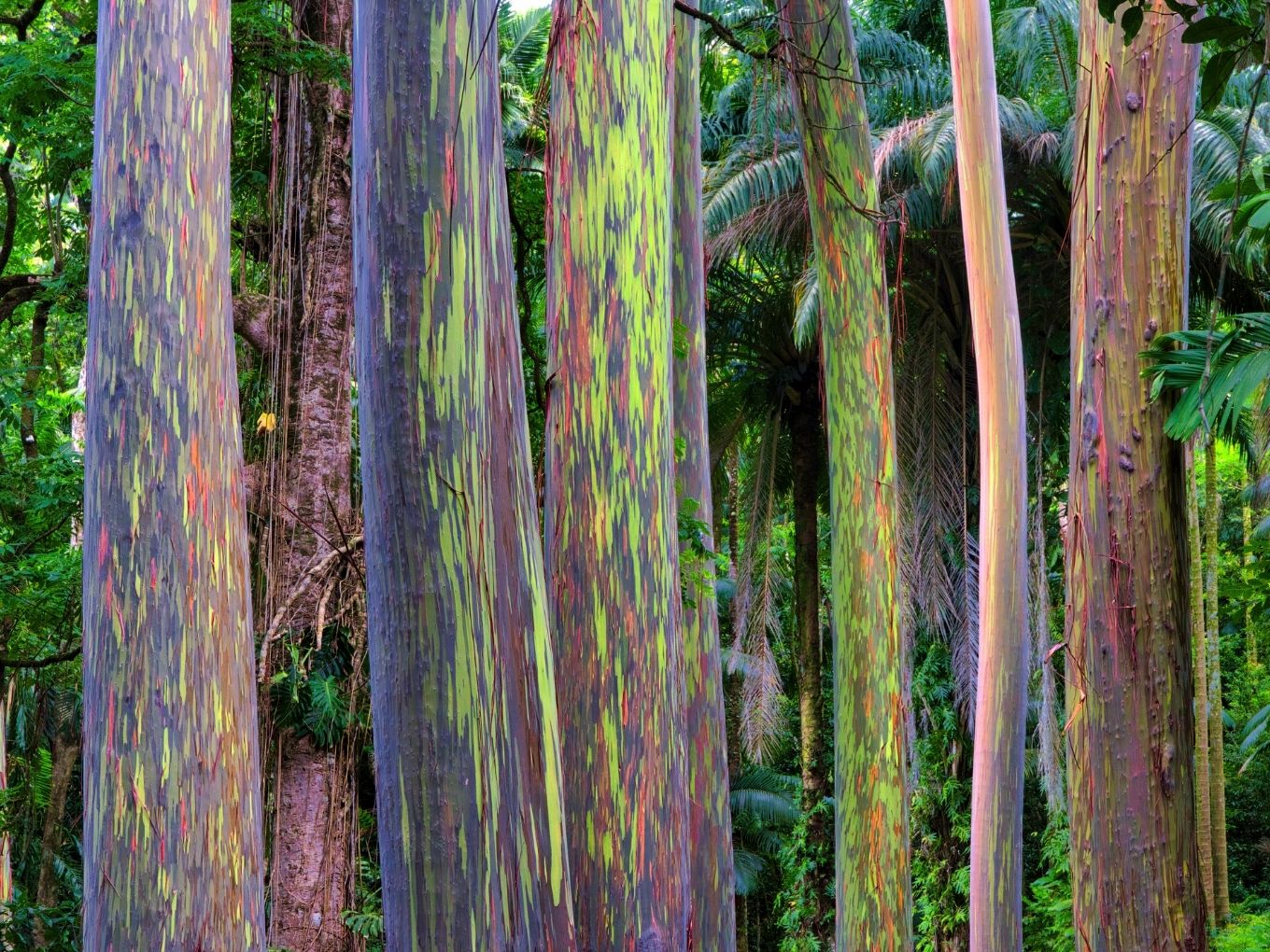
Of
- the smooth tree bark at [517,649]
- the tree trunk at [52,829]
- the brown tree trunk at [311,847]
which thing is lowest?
the tree trunk at [52,829]

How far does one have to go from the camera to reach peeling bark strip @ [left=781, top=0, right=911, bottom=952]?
17.2 ft

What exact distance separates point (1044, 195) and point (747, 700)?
281 inches

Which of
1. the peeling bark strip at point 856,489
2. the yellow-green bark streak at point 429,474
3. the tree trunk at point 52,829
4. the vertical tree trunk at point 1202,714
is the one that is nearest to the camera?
the yellow-green bark streak at point 429,474

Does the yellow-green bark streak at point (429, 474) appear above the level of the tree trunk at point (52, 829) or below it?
above

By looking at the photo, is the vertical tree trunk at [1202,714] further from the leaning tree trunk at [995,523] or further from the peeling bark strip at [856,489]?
the peeling bark strip at [856,489]

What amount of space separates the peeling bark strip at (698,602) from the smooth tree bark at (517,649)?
5.40 ft

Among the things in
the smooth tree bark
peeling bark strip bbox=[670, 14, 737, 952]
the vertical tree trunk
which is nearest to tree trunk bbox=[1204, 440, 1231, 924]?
the vertical tree trunk

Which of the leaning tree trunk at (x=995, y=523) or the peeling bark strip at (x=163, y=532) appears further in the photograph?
the leaning tree trunk at (x=995, y=523)

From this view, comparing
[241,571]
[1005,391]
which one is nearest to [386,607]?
[241,571]

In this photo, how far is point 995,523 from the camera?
6324mm

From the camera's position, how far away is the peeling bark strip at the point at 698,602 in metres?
4.40

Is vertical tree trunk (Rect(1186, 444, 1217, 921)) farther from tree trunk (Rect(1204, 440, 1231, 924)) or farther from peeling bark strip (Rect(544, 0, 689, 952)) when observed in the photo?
peeling bark strip (Rect(544, 0, 689, 952))

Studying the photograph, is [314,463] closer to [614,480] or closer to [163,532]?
[163,532]

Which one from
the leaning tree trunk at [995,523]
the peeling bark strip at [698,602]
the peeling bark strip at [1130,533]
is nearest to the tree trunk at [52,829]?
the leaning tree trunk at [995,523]
